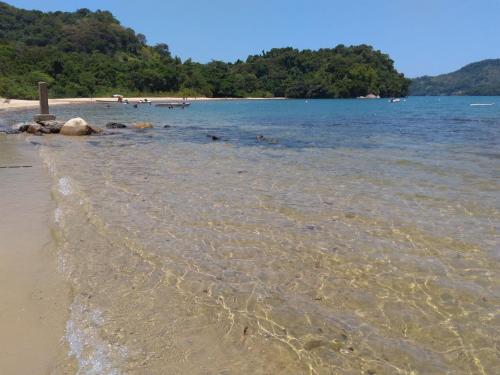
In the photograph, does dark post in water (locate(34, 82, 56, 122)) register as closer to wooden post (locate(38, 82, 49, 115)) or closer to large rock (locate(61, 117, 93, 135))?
wooden post (locate(38, 82, 49, 115))

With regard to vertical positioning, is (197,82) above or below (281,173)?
above

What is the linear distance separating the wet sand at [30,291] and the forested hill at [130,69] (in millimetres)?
75050

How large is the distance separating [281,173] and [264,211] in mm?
4426

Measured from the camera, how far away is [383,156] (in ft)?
54.5

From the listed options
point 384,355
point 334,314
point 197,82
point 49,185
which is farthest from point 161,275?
point 197,82

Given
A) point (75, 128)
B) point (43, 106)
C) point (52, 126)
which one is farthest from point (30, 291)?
point (43, 106)

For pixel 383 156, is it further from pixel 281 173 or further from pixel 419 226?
pixel 419 226

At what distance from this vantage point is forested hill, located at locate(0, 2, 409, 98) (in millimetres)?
98500

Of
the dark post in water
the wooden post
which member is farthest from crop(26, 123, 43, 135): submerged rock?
the wooden post

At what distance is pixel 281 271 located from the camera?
19.3ft

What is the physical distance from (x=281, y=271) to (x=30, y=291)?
3.05m

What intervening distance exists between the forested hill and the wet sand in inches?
2955

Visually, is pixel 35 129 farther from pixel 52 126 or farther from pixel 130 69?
pixel 130 69

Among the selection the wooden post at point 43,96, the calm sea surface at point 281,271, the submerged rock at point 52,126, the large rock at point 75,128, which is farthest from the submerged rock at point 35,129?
the calm sea surface at point 281,271
